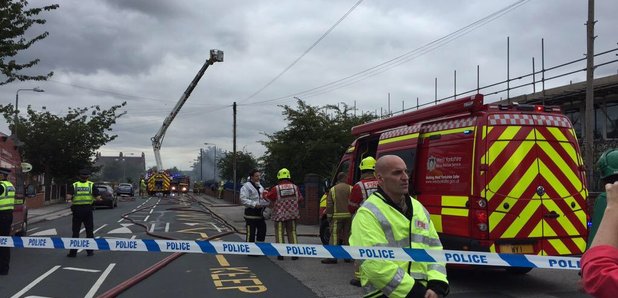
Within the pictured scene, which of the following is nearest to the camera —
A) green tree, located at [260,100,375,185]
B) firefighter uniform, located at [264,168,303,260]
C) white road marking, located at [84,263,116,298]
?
white road marking, located at [84,263,116,298]

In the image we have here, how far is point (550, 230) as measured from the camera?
6.65 meters

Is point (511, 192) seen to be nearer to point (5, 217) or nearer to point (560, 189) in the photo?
point (560, 189)

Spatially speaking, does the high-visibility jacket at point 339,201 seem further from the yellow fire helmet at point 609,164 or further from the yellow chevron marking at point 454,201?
the yellow fire helmet at point 609,164

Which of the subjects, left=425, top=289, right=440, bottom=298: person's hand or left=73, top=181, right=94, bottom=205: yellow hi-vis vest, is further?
left=73, top=181, right=94, bottom=205: yellow hi-vis vest

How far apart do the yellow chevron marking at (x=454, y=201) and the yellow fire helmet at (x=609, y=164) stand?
418cm

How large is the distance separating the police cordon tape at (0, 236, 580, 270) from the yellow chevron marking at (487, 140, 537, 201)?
2.58m

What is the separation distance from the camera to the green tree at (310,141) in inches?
891

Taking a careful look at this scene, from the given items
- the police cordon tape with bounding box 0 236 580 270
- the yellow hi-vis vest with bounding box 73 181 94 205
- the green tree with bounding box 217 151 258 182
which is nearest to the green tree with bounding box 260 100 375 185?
the yellow hi-vis vest with bounding box 73 181 94 205

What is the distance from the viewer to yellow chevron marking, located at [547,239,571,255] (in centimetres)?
666

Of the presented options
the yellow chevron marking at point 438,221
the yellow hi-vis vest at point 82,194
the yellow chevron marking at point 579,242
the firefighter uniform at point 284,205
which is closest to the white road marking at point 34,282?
the yellow hi-vis vest at point 82,194

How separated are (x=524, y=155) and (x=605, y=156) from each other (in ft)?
14.1

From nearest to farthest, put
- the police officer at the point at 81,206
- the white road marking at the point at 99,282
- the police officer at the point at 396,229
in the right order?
the police officer at the point at 396,229 < the white road marking at the point at 99,282 < the police officer at the point at 81,206

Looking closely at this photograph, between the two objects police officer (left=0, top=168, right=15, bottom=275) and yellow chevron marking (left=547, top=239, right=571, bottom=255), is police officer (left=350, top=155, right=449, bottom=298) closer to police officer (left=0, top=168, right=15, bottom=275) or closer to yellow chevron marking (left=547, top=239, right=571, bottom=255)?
yellow chevron marking (left=547, top=239, right=571, bottom=255)

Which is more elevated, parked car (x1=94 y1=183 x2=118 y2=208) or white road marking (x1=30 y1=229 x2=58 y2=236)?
parked car (x1=94 y1=183 x2=118 y2=208)
